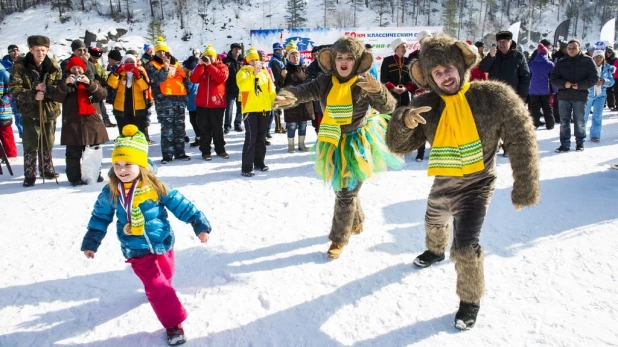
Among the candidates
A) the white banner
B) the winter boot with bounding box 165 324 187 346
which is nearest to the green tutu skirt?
the winter boot with bounding box 165 324 187 346

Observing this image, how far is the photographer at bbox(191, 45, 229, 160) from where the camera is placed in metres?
6.87

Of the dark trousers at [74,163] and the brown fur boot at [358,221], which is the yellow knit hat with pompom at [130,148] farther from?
the dark trousers at [74,163]

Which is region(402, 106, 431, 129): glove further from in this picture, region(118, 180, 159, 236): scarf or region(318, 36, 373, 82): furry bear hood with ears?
region(118, 180, 159, 236): scarf

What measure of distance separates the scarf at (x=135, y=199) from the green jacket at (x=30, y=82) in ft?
13.2

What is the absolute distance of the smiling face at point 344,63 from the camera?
3576 mm

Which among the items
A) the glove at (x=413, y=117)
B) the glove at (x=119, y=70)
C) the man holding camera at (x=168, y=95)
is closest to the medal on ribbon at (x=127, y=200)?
the glove at (x=413, y=117)

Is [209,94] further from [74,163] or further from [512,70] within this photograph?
[512,70]

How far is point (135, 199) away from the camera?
2.62 metres

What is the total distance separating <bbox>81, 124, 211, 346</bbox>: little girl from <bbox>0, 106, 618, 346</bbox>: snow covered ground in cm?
28

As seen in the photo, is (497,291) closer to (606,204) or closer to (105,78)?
(606,204)

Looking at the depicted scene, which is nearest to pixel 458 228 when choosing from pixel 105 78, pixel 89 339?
pixel 89 339

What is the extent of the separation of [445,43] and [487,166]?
2.77ft

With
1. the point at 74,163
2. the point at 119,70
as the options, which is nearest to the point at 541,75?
the point at 119,70

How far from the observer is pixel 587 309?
9.39 ft
